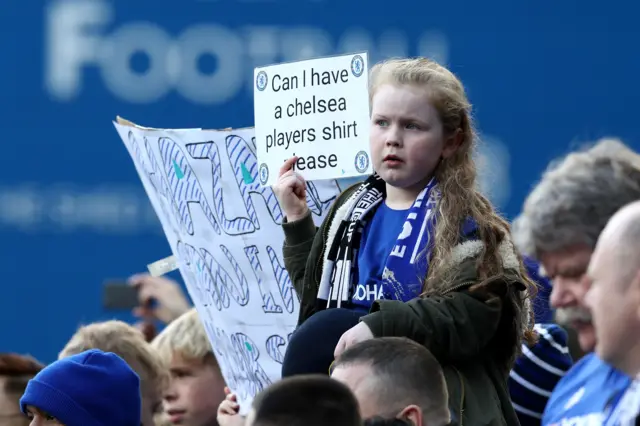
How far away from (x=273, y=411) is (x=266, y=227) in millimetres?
1569

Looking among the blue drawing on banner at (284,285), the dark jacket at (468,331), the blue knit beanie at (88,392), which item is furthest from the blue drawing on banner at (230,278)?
the dark jacket at (468,331)

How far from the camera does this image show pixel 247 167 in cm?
427

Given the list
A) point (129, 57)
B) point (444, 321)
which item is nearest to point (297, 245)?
point (444, 321)

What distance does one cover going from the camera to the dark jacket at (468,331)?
3.33 m

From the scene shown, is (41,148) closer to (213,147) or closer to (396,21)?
(396,21)

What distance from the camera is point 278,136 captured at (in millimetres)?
4055

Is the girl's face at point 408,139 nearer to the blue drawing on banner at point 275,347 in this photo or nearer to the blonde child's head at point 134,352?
the blue drawing on banner at point 275,347

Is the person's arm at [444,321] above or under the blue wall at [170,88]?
under

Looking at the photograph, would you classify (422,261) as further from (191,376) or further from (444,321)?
(191,376)

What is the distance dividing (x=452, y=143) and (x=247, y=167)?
0.81 m

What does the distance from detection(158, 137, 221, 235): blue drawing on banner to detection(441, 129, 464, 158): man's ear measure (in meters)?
0.91

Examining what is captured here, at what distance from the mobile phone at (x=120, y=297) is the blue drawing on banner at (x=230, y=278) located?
9.41 feet

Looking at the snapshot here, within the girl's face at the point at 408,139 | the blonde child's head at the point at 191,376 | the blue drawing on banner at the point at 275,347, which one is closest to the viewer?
the girl's face at the point at 408,139

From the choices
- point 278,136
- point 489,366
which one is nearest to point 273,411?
point 489,366
